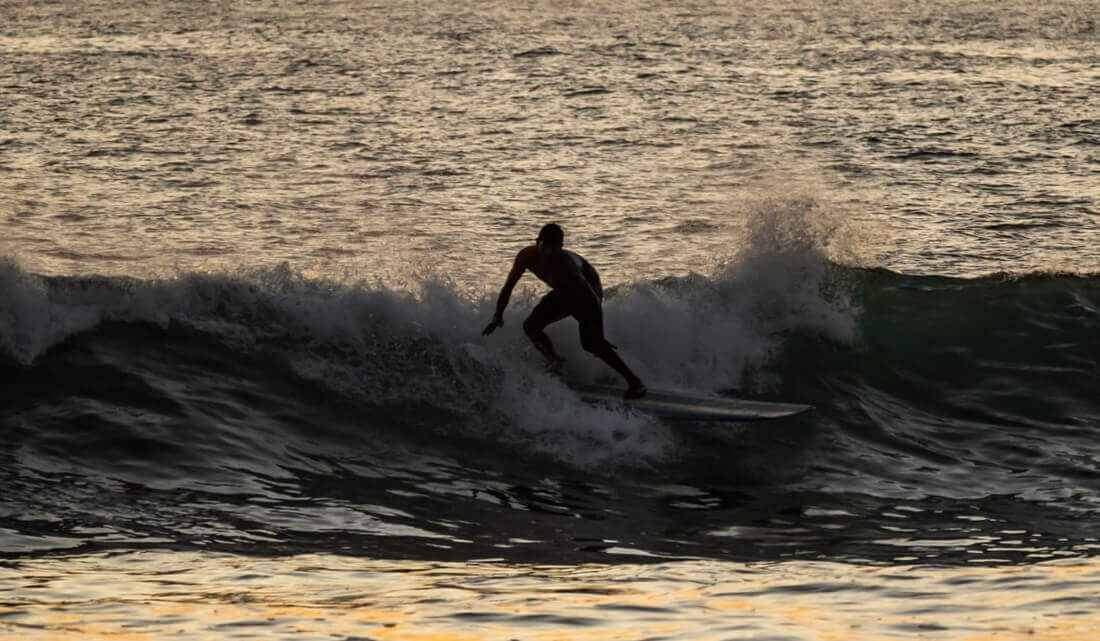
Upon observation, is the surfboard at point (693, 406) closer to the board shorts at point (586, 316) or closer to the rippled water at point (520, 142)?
the board shorts at point (586, 316)

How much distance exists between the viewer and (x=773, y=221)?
16.0 m

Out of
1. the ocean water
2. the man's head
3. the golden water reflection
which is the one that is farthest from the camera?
the man's head

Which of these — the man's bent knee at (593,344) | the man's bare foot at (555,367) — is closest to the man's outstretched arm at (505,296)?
the man's bare foot at (555,367)

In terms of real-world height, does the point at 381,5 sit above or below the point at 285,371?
above

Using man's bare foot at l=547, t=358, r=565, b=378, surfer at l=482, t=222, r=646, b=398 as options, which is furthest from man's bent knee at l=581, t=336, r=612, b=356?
man's bare foot at l=547, t=358, r=565, b=378

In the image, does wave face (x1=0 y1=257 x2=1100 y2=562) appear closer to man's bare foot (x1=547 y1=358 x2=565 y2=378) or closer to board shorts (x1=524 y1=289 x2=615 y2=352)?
man's bare foot (x1=547 y1=358 x2=565 y2=378)

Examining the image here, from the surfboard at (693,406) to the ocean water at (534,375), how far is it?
17cm

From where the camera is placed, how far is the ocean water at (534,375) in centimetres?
833

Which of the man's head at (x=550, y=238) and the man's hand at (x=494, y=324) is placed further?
the man's hand at (x=494, y=324)

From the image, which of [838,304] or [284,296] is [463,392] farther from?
[838,304]

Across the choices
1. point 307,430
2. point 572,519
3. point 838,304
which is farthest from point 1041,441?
point 307,430

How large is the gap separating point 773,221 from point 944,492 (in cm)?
494

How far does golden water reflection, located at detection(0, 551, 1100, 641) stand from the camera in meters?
7.25

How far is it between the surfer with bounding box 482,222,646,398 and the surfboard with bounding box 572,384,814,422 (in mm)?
125
